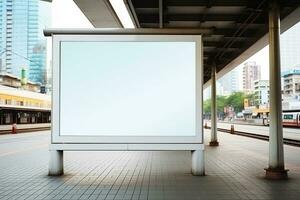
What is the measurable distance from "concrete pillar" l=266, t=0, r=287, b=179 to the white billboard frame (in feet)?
5.84

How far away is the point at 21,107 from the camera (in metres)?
36.1

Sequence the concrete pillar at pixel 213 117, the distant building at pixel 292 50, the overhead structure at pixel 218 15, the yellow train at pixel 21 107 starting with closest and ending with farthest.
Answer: the overhead structure at pixel 218 15 → the concrete pillar at pixel 213 117 → the yellow train at pixel 21 107 → the distant building at pixel 292 50

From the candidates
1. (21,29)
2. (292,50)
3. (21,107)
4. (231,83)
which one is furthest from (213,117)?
(231,83)

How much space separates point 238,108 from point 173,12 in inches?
4402

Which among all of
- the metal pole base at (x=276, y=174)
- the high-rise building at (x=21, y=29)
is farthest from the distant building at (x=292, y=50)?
the metal pole base at (x=276, y=174)

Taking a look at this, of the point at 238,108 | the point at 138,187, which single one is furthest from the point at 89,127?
the point at 238,108

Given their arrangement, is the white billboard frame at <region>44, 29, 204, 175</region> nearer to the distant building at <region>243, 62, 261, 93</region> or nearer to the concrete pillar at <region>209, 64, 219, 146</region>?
the concrete pillar at <region>209, 64, 219, 146</region>

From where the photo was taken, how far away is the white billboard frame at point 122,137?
29.8 ft

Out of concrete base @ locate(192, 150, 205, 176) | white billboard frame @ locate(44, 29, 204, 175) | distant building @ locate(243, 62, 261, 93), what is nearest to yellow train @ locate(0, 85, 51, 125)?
A: white billboard frame @ locate(44, 29, 204, 175)

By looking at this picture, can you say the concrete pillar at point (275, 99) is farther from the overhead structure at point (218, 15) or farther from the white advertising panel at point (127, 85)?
the white advertising panel at point (127, 85)

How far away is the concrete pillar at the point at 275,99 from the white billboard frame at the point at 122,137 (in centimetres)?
178

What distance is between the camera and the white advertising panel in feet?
30.3

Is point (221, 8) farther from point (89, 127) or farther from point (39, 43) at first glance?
point (39, 43)

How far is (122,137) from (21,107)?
29.1 metres
